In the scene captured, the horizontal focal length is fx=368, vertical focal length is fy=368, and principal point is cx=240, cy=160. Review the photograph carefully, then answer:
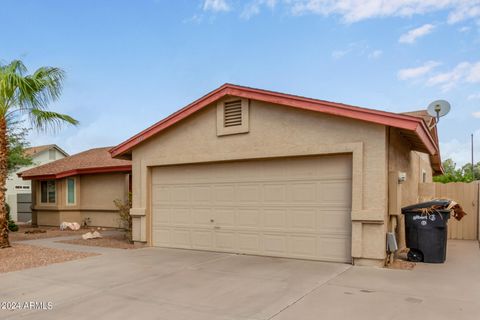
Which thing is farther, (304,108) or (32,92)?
(32,92)

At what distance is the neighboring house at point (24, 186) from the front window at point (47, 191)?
18.3ft

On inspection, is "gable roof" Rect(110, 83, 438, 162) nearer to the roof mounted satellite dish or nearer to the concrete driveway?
the roof mounted satellite dish

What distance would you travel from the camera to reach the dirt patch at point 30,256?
27.2 feet

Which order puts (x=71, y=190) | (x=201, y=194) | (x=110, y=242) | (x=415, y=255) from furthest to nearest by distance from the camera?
(x=71, y=190) → (x=110, y=242) → (x=201, y=194) → (x=415, y=255)

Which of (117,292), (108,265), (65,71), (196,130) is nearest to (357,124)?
(196,130)

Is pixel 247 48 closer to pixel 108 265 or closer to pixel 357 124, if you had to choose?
pixel 357 124

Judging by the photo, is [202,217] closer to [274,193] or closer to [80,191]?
[274,193]

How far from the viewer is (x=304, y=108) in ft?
27.2

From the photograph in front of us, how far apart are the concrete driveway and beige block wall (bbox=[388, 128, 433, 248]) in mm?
1401

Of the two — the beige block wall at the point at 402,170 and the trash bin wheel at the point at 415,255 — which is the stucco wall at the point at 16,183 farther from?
the trash bin wheel at the point at 415,255

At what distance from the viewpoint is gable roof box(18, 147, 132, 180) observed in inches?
641

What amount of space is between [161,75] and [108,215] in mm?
7634

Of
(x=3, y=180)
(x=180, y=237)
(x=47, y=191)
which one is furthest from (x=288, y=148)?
(x=47, y=191)

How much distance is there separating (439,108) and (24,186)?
3179 cm
